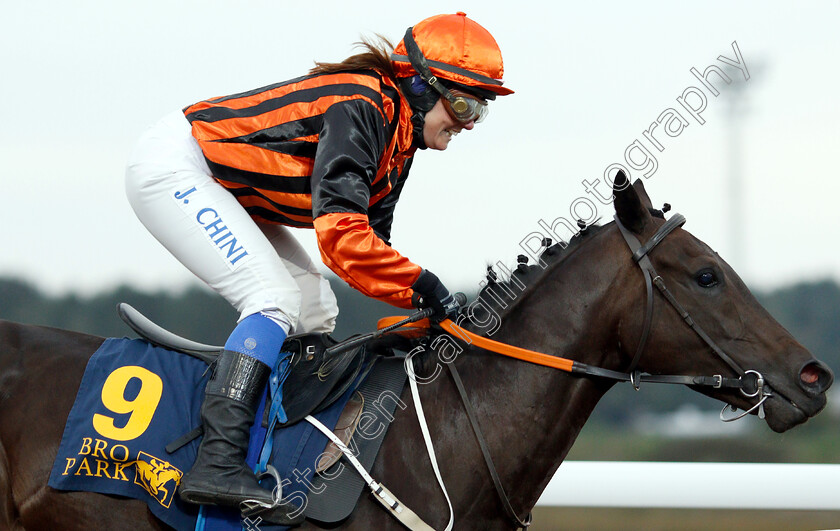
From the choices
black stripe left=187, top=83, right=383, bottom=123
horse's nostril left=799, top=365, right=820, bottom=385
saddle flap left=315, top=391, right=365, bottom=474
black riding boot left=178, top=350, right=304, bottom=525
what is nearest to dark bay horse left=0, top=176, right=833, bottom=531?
horse's nostril left=799, top=365, right=820, bottom=385

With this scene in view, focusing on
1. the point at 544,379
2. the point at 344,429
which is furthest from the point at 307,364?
the point at 544,379

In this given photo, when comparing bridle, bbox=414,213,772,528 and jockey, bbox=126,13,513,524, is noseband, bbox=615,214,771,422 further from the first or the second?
jockey, bbox=126,13,513,524

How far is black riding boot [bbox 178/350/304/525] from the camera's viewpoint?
235 centimetres

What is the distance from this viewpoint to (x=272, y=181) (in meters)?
2.72

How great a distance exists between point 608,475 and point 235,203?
244cm

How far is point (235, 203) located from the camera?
2.76m

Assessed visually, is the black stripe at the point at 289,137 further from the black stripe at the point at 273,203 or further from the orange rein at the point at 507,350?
the orange rein at the point at 507,350

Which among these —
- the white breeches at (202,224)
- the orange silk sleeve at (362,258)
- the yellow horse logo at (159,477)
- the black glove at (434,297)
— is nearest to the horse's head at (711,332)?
the black glove at (434,297)

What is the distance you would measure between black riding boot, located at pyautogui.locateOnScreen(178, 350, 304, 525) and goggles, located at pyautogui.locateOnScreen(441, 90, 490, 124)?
105 cm

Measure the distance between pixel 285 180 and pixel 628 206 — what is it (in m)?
1.10

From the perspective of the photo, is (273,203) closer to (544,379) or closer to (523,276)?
(523,276)

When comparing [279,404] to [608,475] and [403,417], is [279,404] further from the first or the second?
[608,475]

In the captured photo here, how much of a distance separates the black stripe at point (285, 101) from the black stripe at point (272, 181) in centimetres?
20

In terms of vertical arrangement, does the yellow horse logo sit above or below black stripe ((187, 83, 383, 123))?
below
